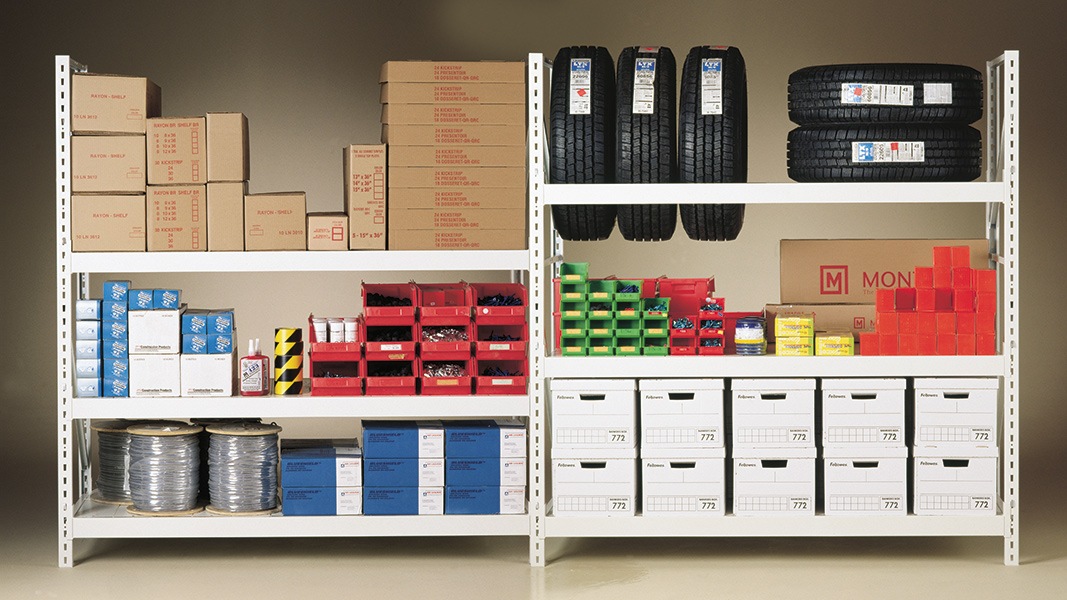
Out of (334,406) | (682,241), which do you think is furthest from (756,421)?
(682,241)

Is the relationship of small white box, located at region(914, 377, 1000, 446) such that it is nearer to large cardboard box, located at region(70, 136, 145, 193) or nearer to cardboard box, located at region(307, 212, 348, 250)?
cardboard box, located at region(307, 212, 348, 250)

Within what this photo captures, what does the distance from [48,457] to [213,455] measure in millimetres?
2965

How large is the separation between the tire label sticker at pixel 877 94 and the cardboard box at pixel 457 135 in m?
1.45

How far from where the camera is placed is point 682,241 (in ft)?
29.5

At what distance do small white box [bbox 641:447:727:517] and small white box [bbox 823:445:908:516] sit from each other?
18.9 inches

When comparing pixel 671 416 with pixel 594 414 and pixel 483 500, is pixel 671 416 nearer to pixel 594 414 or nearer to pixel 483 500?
pixel 594 414

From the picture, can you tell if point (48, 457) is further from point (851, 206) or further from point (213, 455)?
point (851, 206)

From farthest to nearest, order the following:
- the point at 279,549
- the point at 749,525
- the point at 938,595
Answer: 1. the point at 279,549
2. the point at 749,525
3. the point at 938,595

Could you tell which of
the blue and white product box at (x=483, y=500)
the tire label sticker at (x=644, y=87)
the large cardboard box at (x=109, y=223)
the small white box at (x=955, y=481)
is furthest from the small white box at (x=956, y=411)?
the large cardboard box at (x=109, y=223)

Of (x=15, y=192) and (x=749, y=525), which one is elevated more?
(x=15, y=192)

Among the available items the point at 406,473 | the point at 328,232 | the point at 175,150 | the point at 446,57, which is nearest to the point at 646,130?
the point at 328,232

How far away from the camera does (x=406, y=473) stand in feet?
19.1

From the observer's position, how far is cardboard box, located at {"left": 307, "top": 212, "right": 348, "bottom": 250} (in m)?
5.79

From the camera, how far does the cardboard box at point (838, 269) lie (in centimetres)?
617
